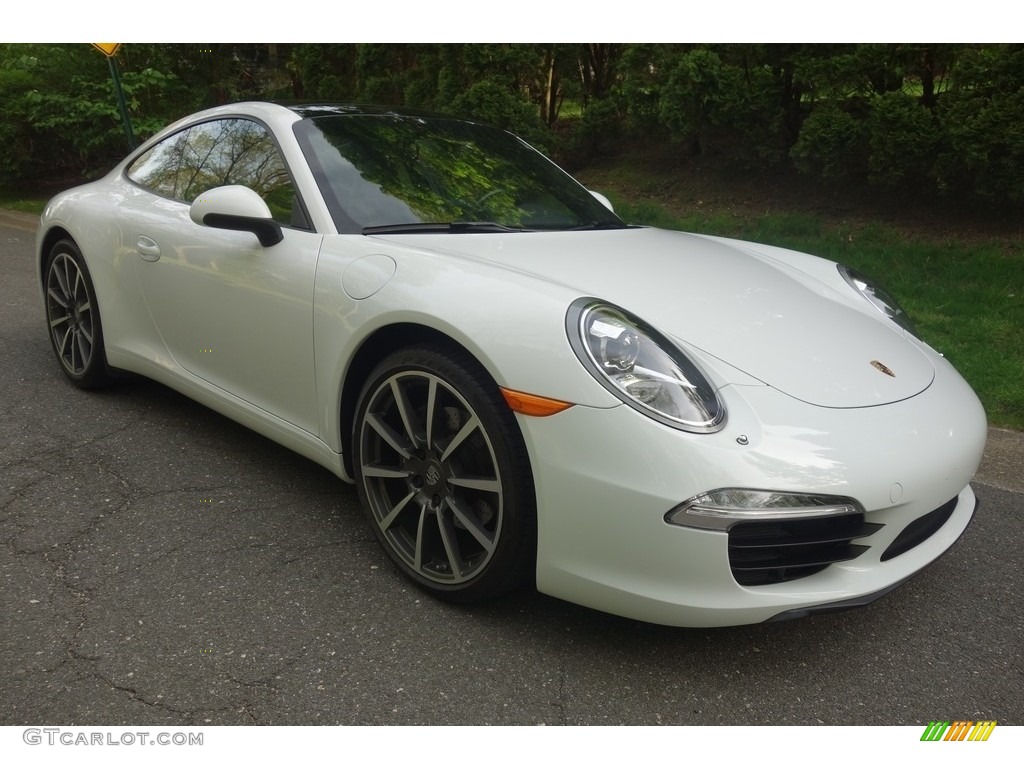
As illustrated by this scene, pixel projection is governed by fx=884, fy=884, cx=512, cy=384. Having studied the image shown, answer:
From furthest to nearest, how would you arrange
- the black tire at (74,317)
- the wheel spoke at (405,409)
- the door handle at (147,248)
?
the black tire at (74,317), the door handle at (147,248), the wheel spoke at (405,409)

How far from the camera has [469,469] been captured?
243cm

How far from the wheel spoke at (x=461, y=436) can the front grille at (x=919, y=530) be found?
108 centimetres

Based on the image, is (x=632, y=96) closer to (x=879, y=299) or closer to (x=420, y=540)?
(x=879, y=299)

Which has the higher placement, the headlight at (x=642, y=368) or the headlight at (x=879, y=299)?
the headlight at (x=642, y=368)

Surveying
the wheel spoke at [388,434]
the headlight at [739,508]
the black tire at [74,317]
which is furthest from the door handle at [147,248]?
the headlight at [739,508]

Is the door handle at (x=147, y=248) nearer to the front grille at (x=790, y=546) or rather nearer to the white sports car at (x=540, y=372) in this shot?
the white sports car at (x=540, y=372)

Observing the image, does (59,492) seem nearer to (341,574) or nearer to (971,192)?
(341,574)

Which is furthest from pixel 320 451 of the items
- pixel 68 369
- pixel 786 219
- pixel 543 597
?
pixel 786 219

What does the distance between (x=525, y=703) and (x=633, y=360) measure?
34.4 inches

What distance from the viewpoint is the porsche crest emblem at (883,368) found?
247 cm

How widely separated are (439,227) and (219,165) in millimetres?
1097

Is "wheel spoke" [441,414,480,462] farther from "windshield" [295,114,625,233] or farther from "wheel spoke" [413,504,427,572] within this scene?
"windshield" [295,114,625,233]

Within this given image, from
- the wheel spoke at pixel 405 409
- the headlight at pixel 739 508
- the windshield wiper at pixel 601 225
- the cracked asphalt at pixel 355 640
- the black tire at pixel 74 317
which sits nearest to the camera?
the headlight at pixel 739 508
